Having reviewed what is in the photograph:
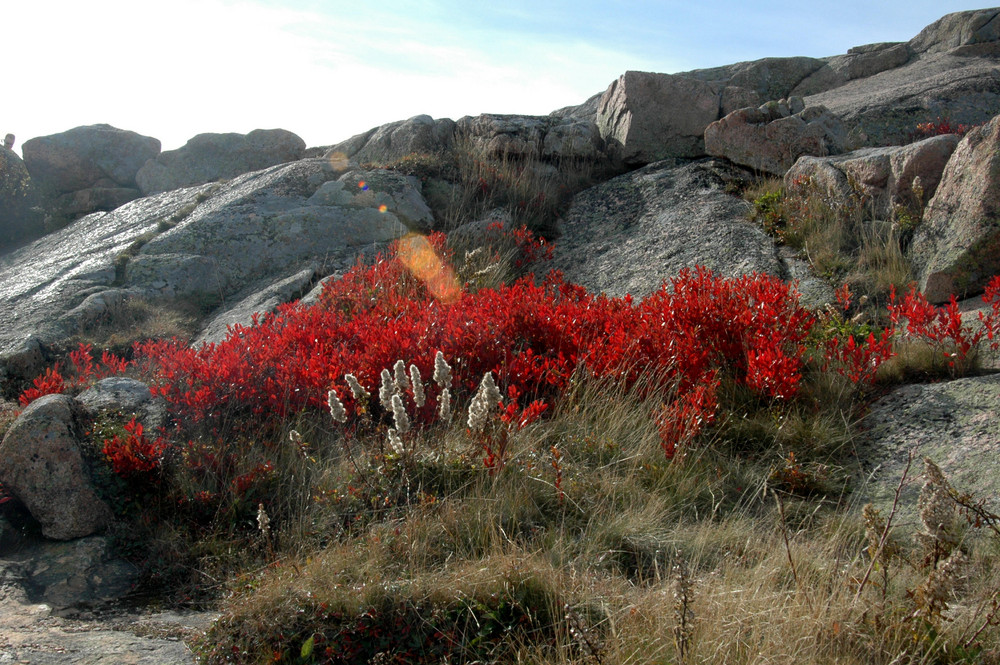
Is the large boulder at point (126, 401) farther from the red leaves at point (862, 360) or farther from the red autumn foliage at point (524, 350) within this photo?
the red leaves at point (862, 360)

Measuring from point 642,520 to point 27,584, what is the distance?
313cm

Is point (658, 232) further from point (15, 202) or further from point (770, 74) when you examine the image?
point (15, 202)

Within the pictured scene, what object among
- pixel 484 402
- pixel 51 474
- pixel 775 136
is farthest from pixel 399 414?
pixel 775 136

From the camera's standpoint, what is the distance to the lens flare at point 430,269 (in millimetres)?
6898

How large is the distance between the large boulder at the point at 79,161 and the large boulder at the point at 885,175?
13.3m

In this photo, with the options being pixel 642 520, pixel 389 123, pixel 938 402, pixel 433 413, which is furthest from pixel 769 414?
pixel 389 123

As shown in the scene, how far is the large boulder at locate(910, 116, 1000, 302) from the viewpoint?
545 centimetres

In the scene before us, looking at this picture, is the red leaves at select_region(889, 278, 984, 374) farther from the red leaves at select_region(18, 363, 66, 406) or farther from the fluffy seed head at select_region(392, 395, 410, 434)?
the red leaves at select_region(18, 363, 66, 406)

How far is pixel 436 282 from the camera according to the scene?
7.14 metres

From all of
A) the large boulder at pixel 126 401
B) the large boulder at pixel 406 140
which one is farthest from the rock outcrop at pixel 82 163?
the large boulder at pixel 126 401

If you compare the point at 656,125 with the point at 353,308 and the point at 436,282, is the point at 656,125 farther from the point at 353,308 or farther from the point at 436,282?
the point at 353,308

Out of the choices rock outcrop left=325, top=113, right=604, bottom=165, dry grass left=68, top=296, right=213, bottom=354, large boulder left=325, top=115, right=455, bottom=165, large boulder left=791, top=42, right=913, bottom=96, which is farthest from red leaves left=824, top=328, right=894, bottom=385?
large boulder left=791, top=42, right=913, bottom=96

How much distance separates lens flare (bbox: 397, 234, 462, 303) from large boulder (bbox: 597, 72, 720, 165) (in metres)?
3.84

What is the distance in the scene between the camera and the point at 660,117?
9.85 metres
